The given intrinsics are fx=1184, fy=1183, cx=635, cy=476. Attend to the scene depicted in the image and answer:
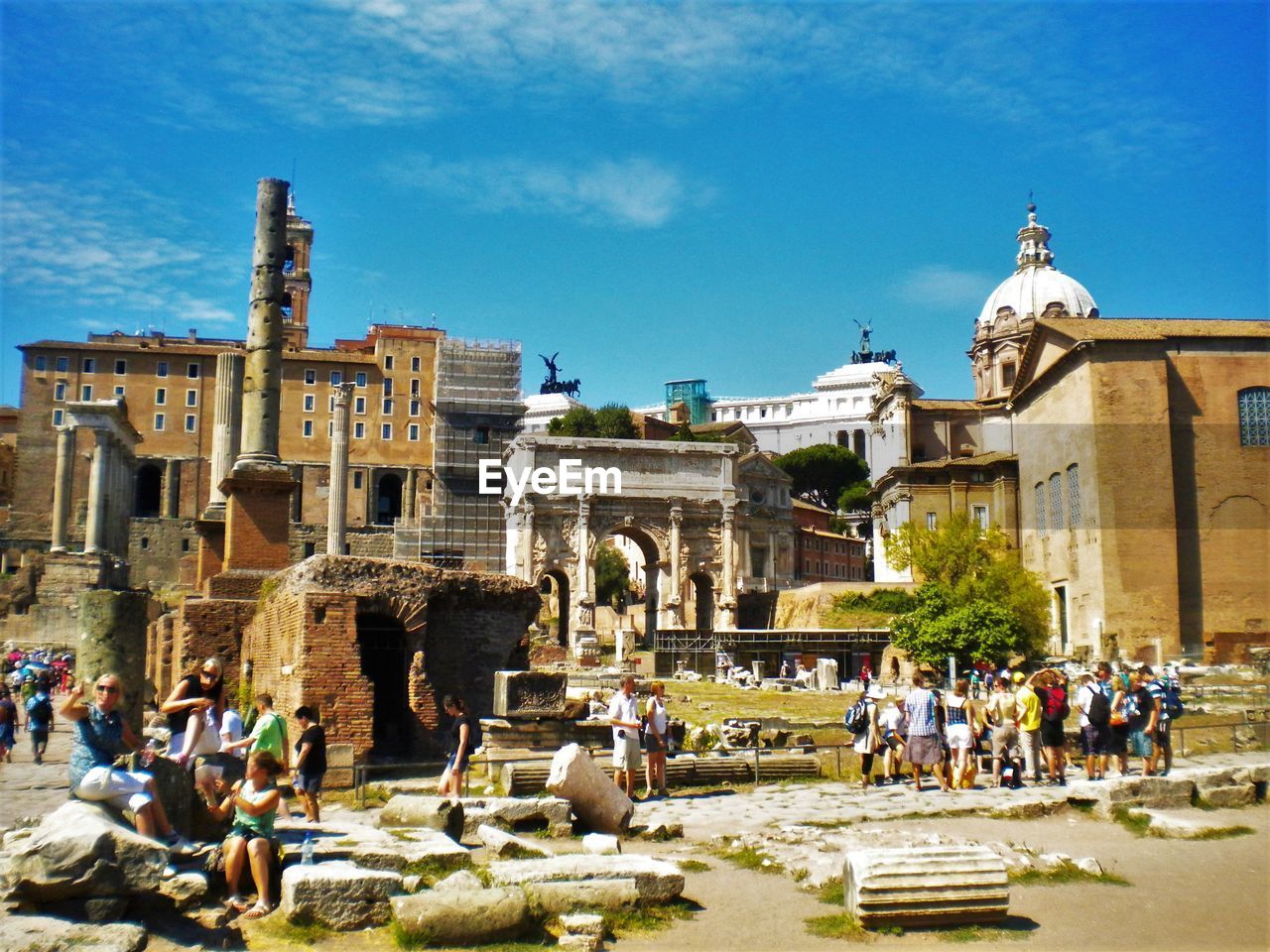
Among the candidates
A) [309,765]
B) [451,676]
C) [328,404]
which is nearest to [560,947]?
[309,765]

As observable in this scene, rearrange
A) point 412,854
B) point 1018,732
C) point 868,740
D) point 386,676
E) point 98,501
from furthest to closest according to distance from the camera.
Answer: point 98,501
point 386,676
point 868,740
point 1018,732
point 412,854

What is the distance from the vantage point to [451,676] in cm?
1475

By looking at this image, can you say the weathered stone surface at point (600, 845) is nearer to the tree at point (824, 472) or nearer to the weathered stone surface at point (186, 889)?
the weathered stone surface at point (186, 889)

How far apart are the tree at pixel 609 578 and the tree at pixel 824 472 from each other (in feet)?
64.2

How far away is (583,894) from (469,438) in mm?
54801

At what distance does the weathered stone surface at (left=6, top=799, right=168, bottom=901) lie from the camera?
6152 millimetres

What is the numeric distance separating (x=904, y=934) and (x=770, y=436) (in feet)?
348

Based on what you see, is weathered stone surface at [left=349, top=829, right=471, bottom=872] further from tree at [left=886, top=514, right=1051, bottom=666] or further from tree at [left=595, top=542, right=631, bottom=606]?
tree at [left=595, top=542, right=631, bottom=606]

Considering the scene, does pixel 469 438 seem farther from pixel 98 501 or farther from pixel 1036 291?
pixel 1036 291

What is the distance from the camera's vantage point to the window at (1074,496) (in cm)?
3757

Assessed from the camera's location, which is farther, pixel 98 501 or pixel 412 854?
pixel 98 501

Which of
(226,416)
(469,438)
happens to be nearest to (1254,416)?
(226,416)

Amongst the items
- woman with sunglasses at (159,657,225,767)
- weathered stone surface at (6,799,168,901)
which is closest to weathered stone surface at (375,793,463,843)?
woman with sunglasses at (159,657,225,767)

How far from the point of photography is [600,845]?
849 centimetres
